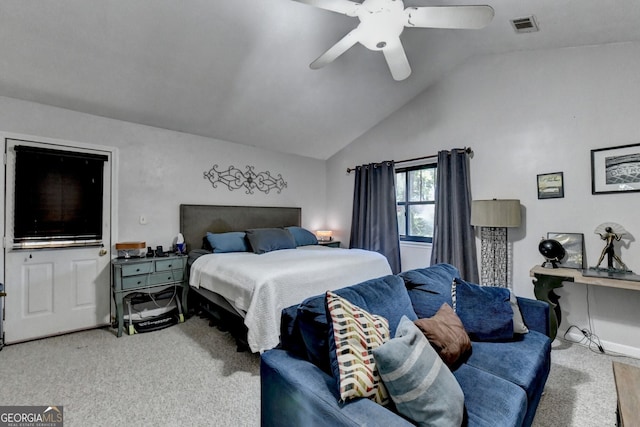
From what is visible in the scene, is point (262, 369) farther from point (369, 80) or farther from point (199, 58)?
point (369, 80)

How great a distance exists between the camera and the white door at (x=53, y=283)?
9.07ft

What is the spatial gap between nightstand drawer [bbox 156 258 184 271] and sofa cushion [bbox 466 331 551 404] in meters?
3.06

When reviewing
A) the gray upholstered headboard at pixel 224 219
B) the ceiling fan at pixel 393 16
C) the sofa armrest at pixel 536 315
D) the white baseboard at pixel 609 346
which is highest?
the ceiling fan at pixel 393 16

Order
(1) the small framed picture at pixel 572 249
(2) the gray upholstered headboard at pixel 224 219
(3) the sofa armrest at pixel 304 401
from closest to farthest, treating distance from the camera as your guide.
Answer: (3) the sofa armrest at pixel 304 401 < (1) the small framed picture at pixel 572 249 < (2) the gray upholstered headboard at pixel 224 219

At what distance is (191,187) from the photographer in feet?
12.8

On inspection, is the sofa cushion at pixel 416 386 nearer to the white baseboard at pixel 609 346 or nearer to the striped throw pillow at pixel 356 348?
the striped throw pillow at pixel 356 348

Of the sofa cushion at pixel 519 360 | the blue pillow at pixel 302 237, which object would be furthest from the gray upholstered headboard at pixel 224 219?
the sofa cushion at pixel 519 360

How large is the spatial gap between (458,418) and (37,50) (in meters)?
3.69

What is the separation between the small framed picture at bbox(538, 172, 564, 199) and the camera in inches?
118

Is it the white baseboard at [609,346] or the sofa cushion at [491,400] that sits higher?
the sofa cushion at [491,400]

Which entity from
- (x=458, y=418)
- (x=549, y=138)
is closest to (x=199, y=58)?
(x=458, y=418)

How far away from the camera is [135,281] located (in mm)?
3066

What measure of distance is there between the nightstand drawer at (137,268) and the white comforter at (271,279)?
454mm

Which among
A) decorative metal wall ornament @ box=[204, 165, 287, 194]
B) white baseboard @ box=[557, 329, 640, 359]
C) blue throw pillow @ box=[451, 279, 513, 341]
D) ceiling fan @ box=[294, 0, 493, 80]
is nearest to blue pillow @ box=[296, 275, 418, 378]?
blue throw pillow @ box=[451, 279, 513, 341]
